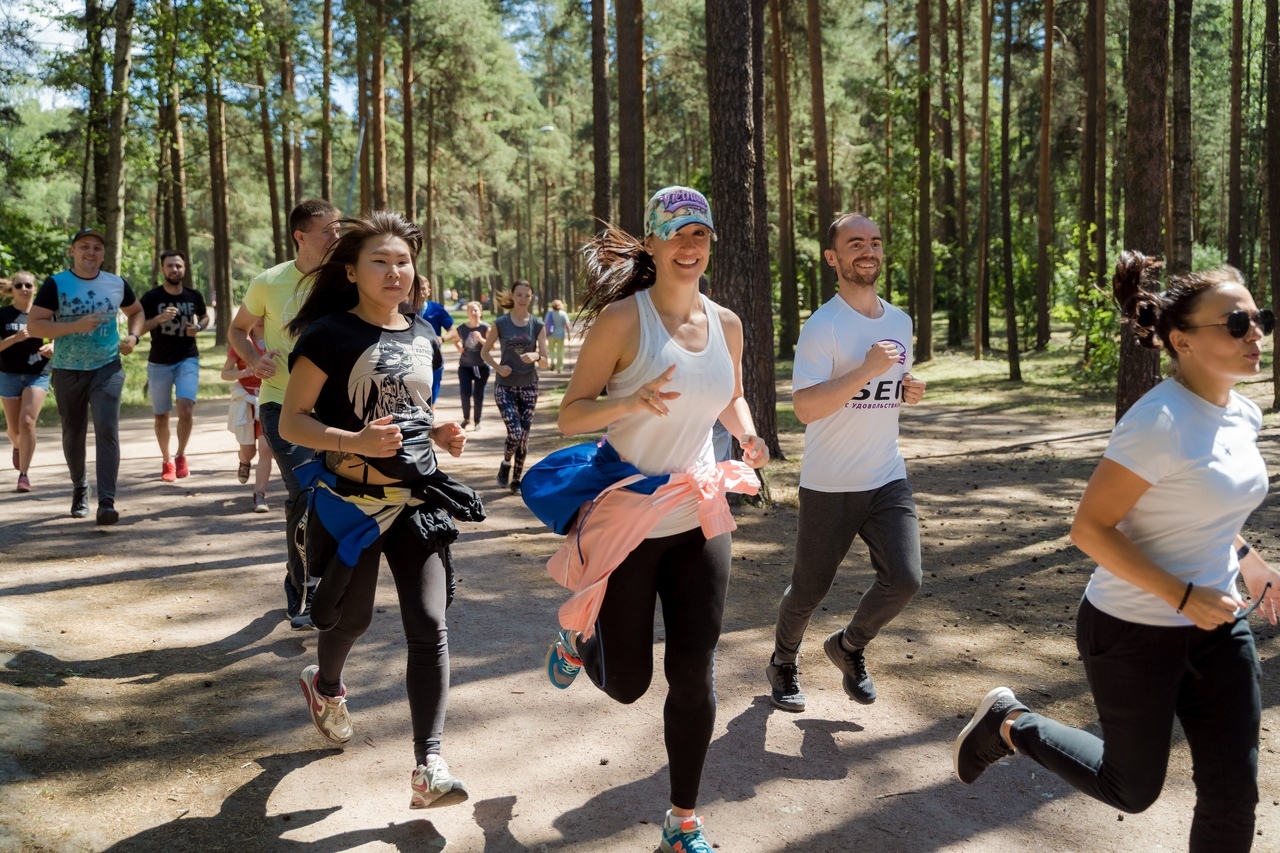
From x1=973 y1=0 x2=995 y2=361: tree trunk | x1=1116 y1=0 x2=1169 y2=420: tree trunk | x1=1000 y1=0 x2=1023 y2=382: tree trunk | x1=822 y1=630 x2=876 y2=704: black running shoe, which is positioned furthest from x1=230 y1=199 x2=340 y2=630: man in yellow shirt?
x1=973 y1=0 x2=995 y2=361: tree trunk

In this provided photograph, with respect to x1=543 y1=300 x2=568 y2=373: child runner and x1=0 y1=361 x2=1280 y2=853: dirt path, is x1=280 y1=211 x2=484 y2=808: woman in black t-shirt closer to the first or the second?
x1=0 y1=361 x2=1280 y2=853: dirt path

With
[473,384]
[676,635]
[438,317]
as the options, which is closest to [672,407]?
[676,635]

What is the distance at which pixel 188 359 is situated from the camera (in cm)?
1038

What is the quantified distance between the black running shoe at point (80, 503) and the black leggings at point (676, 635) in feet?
23.0

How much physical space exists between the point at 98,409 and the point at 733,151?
5.97 m

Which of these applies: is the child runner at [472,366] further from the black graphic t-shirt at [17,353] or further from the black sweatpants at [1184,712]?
the black sweatpants at [1184,712]

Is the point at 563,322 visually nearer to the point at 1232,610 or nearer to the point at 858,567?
the point at 858,567

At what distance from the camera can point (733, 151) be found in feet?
33.2

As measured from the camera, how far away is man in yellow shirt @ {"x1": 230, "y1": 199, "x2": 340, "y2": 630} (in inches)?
234

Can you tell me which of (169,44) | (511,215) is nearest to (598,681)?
(169,44)

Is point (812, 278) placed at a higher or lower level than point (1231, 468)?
higher

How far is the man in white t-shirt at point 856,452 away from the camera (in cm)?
479

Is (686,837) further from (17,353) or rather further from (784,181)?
(784,181)

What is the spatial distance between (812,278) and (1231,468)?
38.0 meters
